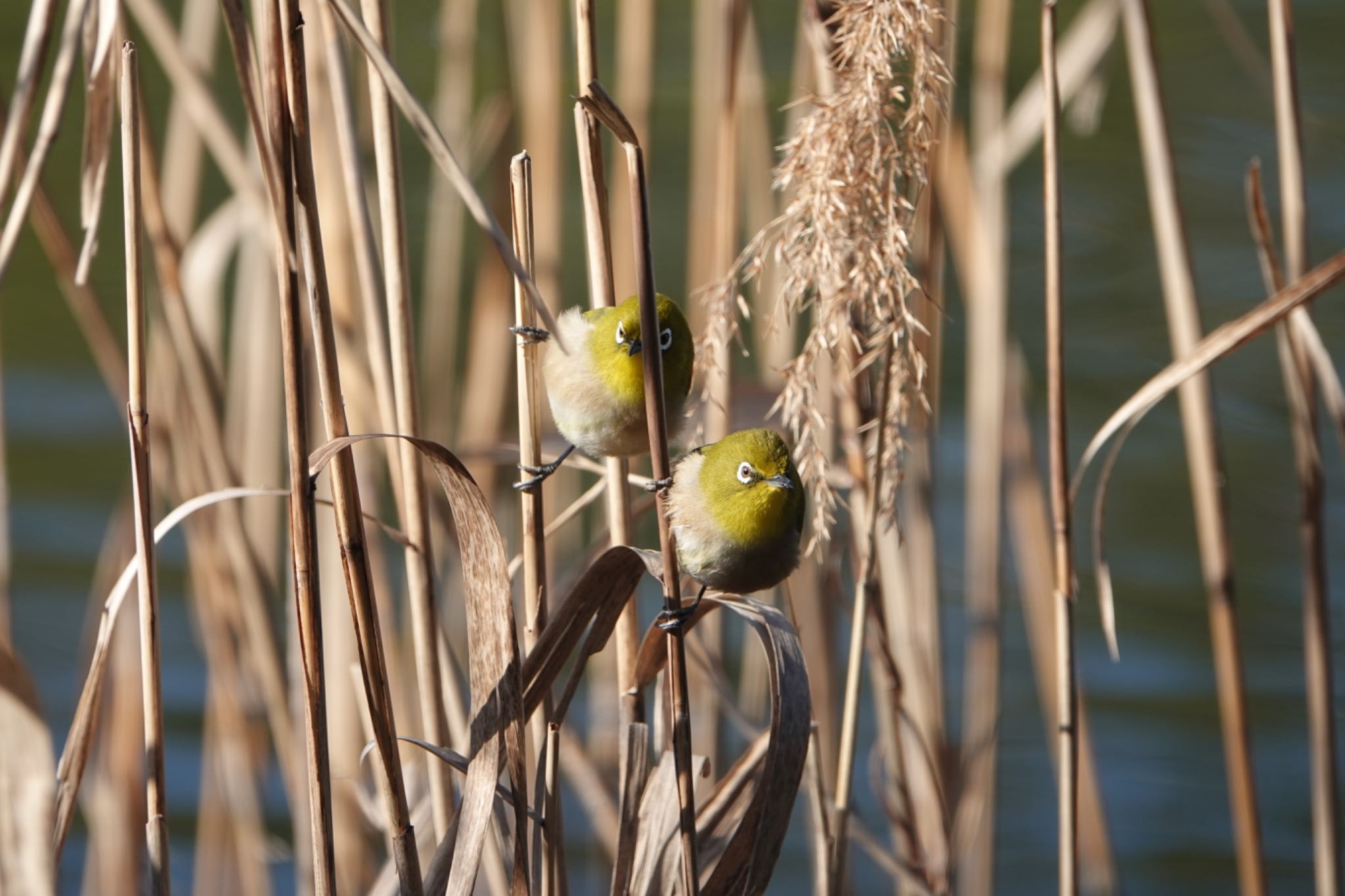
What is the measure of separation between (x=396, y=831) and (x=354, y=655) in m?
0.94

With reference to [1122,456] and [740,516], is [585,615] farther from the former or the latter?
[1122,456]

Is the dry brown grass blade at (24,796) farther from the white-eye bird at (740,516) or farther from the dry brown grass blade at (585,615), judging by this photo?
the white-eye bird at (740,516)

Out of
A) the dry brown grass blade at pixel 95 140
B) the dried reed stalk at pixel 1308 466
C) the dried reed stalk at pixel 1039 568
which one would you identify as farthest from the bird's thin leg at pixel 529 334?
the dried reed stalk at pixel 1039 568

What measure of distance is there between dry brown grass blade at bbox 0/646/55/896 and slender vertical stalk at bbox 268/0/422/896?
0.93ft

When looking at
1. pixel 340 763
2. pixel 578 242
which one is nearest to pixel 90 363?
pixel 578 242

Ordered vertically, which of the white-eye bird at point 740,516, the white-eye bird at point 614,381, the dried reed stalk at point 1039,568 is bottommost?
the dried reed stalk at point 1039,568

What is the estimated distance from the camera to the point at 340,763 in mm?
2436

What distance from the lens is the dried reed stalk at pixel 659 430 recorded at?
1115 millimetres

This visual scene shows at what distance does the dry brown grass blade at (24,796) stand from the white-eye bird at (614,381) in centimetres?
57

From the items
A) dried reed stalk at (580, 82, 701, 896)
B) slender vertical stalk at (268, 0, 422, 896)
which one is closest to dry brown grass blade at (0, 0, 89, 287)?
slender vertical stalk at (268, 0, 422, 896)

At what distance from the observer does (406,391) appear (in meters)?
1.47

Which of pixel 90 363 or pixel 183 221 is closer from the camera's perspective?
pixel 183 221

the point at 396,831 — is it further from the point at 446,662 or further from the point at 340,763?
the point at 340,763

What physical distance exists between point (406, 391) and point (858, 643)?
0.57 m
